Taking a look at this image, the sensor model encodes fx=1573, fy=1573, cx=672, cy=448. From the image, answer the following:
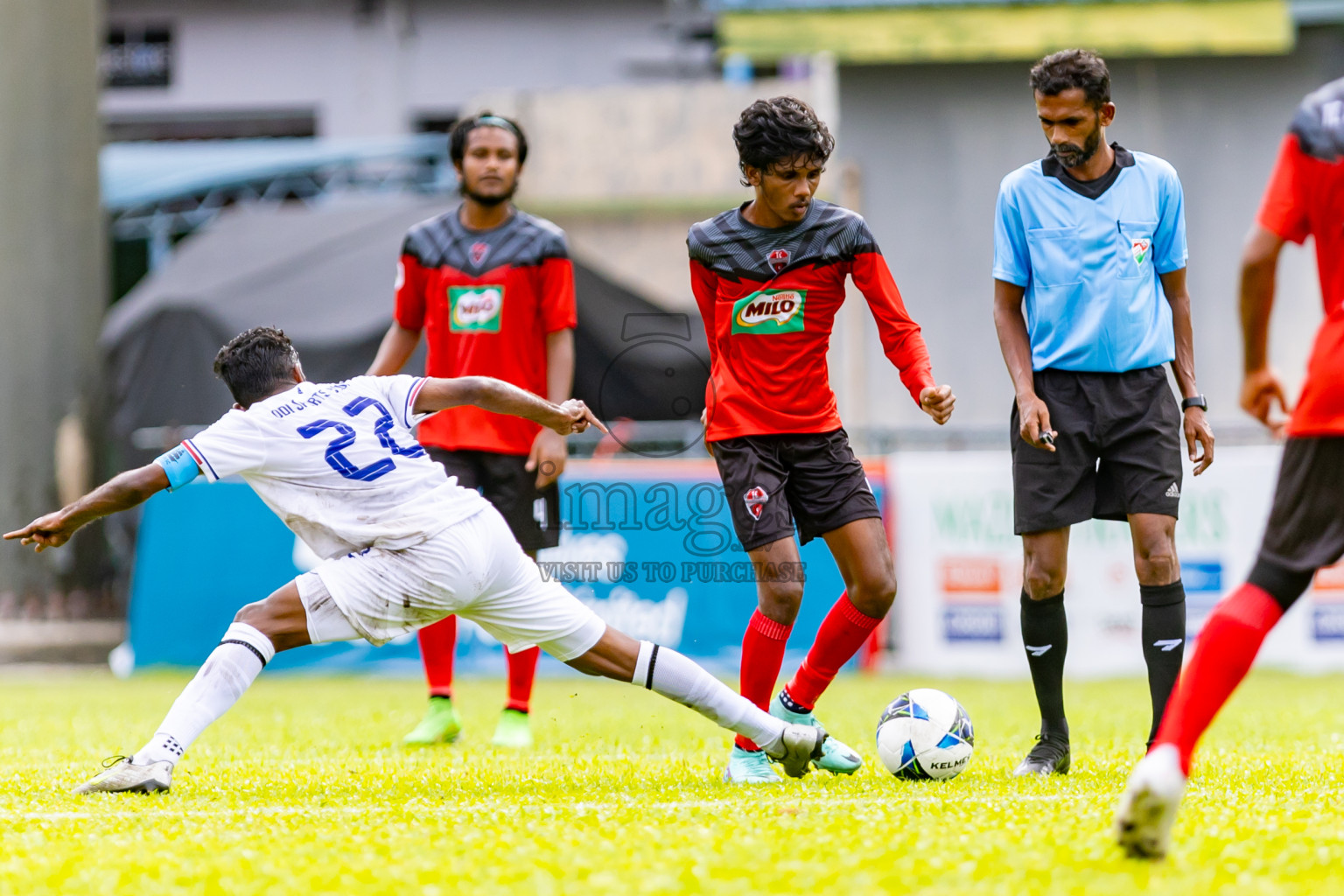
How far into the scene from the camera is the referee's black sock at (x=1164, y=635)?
17.0 ft

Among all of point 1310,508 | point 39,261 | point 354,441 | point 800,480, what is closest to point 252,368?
point 354,441

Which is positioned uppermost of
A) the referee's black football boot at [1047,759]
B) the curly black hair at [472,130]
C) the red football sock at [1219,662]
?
the curly black hair at [472,130]

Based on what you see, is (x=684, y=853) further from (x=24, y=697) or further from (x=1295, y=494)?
(x=24, y=697)

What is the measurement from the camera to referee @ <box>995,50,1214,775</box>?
17.0ft

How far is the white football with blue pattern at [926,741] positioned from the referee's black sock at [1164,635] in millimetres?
641

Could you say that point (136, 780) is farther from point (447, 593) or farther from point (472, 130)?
point (472, 130)

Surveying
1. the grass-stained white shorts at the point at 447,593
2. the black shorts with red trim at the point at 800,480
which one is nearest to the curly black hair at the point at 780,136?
the black shorts with red trim at the point at 800,480

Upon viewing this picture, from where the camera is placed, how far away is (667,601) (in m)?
11.7

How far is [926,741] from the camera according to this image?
5098 mm

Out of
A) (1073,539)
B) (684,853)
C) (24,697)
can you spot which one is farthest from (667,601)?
(684,853)

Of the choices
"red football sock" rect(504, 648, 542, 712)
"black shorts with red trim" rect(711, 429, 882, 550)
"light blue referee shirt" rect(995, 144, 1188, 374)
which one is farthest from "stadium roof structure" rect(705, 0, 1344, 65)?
"black shorts with red trim" rect(711, 429, 882, 550)

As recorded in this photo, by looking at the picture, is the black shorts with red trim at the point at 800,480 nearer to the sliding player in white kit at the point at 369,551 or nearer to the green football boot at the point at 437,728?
the sliding player in white kit at the point at 369,551

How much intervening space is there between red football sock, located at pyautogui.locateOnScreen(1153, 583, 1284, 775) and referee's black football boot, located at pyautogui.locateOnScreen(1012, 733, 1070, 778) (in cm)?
174

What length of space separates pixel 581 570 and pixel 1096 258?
21.5 ft
